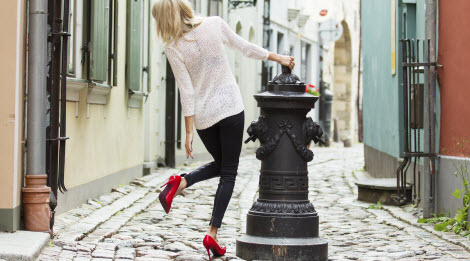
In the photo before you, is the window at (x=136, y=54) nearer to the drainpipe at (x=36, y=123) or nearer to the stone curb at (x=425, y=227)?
the stone curb at (x=425, y=227)

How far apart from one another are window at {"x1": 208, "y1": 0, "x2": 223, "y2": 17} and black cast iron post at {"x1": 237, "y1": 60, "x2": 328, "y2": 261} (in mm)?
13106

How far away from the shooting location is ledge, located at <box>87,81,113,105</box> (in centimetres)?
920

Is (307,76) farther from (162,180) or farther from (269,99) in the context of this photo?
(269,99)

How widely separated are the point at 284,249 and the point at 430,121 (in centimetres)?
302

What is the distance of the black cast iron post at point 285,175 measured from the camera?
5.88 m

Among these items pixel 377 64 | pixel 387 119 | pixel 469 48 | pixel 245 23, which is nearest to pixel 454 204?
pixel 469 48

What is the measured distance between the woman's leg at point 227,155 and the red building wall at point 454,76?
7.71 feet

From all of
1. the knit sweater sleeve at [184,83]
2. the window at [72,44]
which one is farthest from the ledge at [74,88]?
the knit sweater sleeve at [184,83]

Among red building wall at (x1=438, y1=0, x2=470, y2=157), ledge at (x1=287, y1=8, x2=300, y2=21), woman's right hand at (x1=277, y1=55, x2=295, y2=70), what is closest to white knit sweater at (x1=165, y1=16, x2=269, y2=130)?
woman's right hand at (x1=277, y1=55, x2=295, y2=70)

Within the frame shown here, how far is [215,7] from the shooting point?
19406mm

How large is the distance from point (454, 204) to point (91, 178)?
11.8 feet

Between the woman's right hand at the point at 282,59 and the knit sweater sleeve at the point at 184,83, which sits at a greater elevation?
the woman's right hand at the point at 282,59

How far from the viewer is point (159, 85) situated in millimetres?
15281

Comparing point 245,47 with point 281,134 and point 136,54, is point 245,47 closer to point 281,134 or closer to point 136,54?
point 281,134
